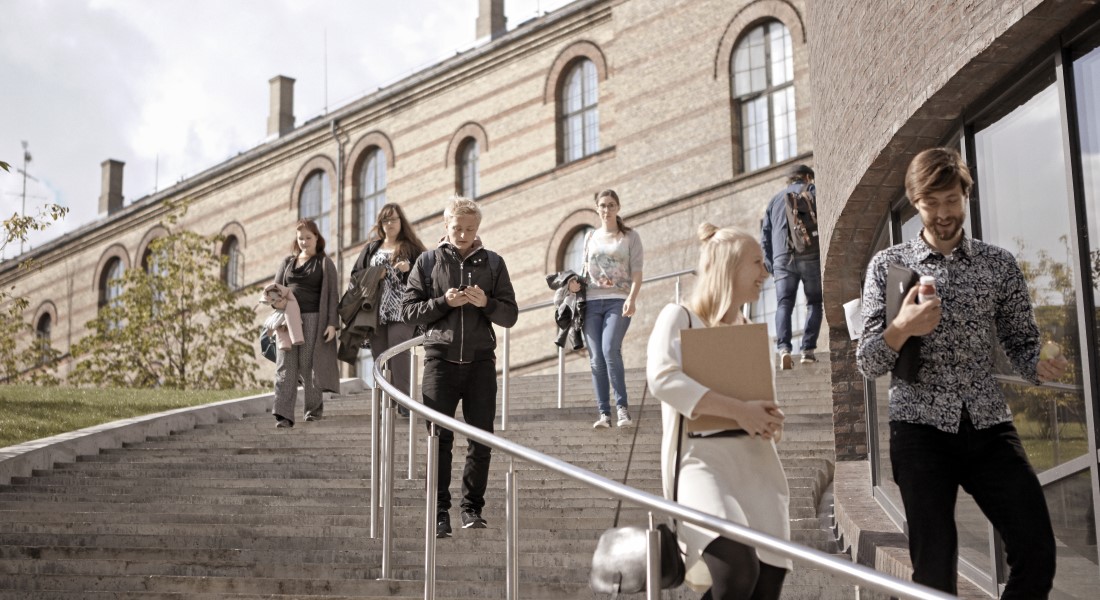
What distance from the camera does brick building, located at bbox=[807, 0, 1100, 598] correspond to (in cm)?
544

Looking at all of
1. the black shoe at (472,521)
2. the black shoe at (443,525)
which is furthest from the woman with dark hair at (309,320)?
the black shoe at (443,525)

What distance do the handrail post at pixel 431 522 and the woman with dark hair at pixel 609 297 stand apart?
170 inches

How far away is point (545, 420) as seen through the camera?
12.8 m

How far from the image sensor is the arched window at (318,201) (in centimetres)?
3538

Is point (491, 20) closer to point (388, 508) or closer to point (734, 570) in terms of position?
point (388, 508)

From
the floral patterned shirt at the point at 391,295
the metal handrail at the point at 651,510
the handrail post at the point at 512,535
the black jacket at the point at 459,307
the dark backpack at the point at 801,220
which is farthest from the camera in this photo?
the dark backpack at the point at 801,220

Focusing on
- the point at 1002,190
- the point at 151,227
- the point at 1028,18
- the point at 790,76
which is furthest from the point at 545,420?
the point at 151,227

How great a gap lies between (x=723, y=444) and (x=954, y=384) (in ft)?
2.73

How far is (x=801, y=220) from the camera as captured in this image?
13953mm

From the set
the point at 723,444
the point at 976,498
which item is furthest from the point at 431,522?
the point at 976,498

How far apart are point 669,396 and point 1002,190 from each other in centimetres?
244

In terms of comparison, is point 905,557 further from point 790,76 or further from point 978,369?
point 790,76

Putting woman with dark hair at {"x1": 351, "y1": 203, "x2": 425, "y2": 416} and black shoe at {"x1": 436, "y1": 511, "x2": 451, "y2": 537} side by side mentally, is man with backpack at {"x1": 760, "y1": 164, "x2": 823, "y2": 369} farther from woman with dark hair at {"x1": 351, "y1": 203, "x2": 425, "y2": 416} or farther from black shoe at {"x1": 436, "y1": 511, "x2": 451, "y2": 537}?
black shoe at {"x1": 436, "y1": 511, "x2": 451, "y2": 537}

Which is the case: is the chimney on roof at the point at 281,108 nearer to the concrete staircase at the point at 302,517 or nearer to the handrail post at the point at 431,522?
the concrete staircase at the point at 302,517
